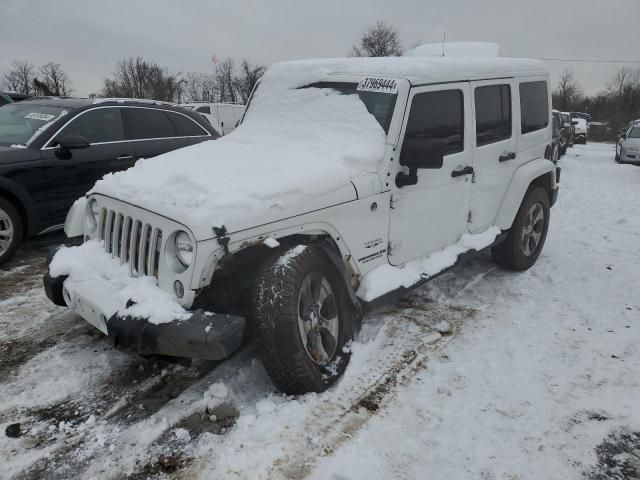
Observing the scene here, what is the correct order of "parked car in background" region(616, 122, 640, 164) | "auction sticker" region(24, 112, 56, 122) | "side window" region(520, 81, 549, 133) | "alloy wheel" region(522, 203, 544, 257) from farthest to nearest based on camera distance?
1. "parked car in background" region(616, 122, 640, 164)
2. "auction sticker" region(24, 112, 56, 122)
3. "alloy wheel" region(522, 203, 544, 257)
4. "side window" region(520, 81, 549, 133)

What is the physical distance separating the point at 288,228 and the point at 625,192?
35.0ft

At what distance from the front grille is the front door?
5.37 feet

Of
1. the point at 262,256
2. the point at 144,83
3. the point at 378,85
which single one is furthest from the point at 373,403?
the point at 144,83

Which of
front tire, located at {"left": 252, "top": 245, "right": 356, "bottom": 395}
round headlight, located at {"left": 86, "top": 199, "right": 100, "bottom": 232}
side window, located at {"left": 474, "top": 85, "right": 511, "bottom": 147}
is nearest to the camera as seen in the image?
front tire, located at {"left": 252, "top": 245, "right": 356, "bottom": 395}

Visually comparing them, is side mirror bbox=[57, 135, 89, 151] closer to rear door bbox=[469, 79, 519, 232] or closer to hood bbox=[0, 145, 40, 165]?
hood bbox=[0, 145, 40, 165]

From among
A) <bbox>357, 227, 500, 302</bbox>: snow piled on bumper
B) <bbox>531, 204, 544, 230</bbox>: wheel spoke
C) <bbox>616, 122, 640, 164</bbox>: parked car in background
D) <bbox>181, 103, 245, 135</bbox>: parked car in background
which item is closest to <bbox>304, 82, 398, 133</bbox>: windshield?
<bbox>357, 227, 500, 302</bbox>: snow piled on bumper

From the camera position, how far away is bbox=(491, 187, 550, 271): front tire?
16.7ft

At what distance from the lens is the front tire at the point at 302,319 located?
275cm

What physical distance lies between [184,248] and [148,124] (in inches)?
166

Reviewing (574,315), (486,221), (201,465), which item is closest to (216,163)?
(201,465)

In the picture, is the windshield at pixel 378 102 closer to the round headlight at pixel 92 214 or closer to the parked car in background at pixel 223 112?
the round headlight at pixel 92 214

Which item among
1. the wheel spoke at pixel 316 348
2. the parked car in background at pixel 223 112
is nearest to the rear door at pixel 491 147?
the wheel spoke at pixel 316 348

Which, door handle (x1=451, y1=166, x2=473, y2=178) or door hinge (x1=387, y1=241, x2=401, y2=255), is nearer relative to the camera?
door hinge (x1=387, y1=241, x2=401, y2=255)

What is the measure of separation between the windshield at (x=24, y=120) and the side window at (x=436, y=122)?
163 inches
